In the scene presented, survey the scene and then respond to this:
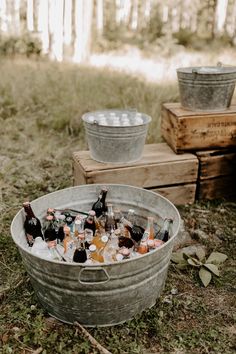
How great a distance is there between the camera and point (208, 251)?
2957mm

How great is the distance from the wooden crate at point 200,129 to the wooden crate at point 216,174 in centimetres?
8

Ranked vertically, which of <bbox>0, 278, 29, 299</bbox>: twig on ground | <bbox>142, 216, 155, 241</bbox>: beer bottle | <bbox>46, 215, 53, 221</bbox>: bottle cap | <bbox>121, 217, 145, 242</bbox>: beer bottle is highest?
<bbox>46, 215, 53, 221</bbox>: bottle cap

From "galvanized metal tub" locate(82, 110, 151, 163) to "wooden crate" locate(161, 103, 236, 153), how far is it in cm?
29

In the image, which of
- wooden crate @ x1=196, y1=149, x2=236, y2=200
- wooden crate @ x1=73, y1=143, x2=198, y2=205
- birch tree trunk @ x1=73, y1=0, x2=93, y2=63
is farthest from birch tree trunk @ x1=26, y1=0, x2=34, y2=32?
wooden crate @ x1=196, y1=149, x2=236, y2=200

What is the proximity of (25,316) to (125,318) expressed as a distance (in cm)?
55

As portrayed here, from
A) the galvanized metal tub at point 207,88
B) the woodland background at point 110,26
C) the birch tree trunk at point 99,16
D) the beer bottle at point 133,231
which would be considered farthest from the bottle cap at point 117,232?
the birch tree trunk at point 99,16

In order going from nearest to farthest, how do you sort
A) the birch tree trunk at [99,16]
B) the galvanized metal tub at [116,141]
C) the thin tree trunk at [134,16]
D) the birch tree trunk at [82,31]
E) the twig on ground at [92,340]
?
the twig on ground at [92,340]
the galvanized metal tub at [116,141]
the birch tree trunk at [82,31]
the birch tree trunk at [99,16]
the thin tree trunk at [134,16]

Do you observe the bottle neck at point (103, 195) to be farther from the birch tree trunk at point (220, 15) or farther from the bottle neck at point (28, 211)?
the birch tree trunk at point (220, 15)

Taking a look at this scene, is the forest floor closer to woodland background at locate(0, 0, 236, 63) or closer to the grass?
woodland background at locate(0, 0, 236, 63)

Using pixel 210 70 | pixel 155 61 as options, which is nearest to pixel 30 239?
pixel 210 70

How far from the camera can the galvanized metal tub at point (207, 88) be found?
3.20 metres

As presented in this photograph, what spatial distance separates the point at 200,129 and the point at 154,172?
515mm

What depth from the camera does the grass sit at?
218 centimetres

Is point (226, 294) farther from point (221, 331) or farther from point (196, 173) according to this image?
point (196, 173)
